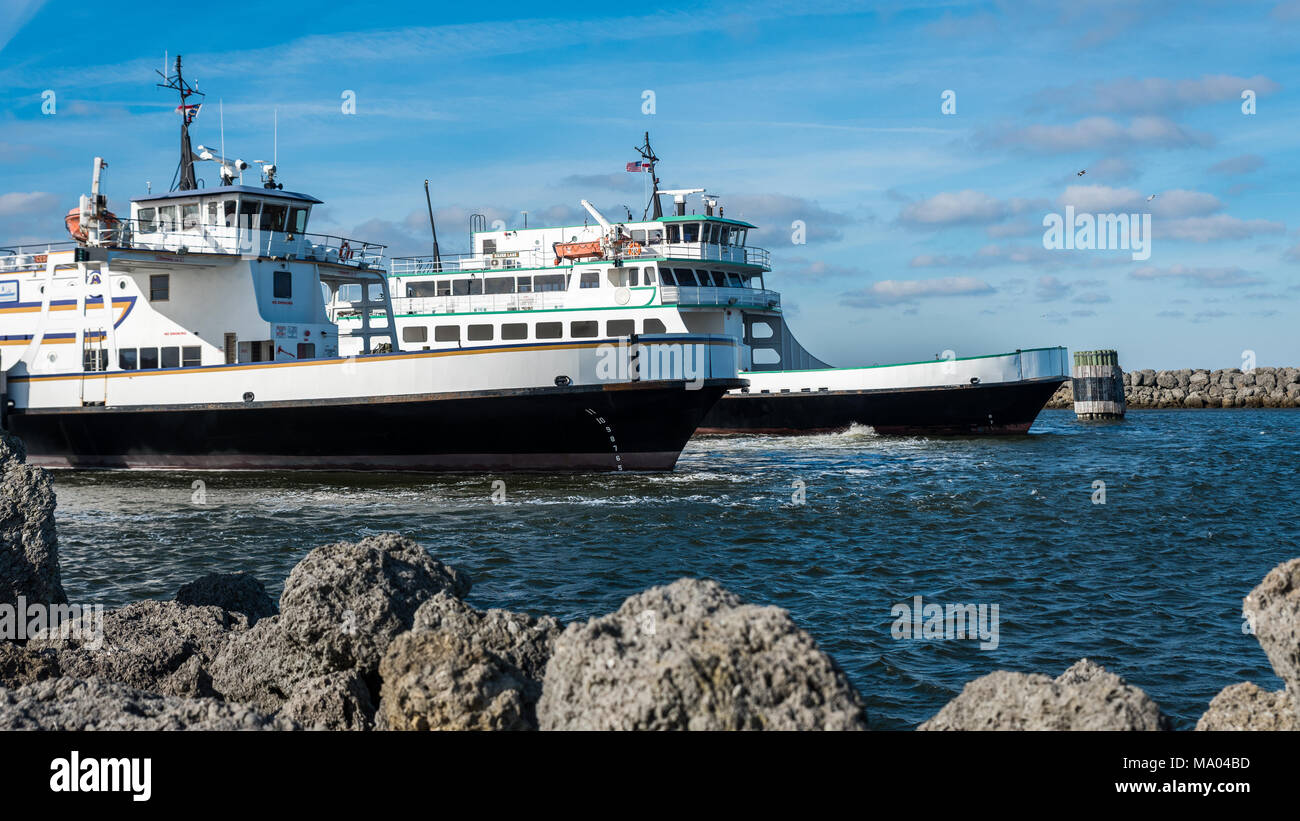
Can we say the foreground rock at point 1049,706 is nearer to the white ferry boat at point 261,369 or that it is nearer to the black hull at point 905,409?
the white ferry boat at point 261,369

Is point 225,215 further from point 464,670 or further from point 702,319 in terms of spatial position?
point 464,670

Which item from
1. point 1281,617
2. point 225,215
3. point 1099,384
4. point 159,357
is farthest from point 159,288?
point 1099,384

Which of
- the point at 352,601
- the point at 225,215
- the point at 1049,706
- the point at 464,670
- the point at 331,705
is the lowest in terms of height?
the point at 331,705

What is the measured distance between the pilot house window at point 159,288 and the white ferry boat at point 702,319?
672cm

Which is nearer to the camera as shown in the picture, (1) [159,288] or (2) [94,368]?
(1) [159,288]

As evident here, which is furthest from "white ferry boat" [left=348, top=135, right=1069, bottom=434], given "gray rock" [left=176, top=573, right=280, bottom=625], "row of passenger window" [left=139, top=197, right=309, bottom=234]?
"gray rock" [left=176, top=573, right=280, bottom=625]

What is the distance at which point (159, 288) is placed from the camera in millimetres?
21938

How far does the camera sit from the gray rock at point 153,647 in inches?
231

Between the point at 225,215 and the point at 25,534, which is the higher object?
the point at 225,215

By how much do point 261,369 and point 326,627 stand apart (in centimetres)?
1563

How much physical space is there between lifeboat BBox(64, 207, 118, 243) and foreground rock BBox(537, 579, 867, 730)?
69.9 feet

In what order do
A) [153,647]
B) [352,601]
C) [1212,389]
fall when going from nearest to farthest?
[352,601], [153,647], [1212,389]

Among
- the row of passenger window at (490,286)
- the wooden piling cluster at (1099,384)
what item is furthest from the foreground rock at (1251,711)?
the wooden piling cluster at (1099,384)
